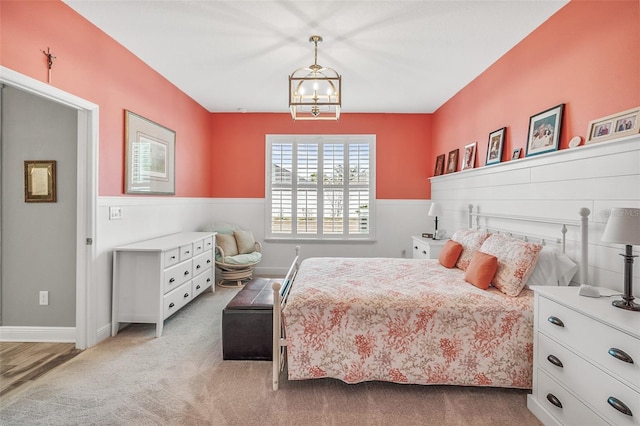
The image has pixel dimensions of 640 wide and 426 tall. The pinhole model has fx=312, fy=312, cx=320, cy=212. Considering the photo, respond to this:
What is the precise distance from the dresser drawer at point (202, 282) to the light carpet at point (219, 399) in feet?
3.88

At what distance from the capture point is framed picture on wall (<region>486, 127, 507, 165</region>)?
332 centimetres

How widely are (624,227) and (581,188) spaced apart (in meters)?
0.84

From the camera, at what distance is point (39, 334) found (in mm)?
2961

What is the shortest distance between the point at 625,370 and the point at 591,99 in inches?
72.1

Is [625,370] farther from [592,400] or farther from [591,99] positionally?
[591,99]

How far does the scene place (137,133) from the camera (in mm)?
3504

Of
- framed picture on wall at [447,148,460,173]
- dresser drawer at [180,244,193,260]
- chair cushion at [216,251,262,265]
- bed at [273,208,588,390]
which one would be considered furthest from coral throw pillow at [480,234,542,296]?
chair cushion at [216,251,262,265]

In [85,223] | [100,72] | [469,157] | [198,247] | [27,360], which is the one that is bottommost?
[27,360]

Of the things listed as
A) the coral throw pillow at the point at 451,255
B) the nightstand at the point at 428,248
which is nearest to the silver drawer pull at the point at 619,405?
the coral throw pillow at the point at 451,255

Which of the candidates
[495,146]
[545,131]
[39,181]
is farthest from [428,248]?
[39,181]

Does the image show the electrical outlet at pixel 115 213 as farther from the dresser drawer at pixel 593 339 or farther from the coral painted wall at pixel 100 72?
the dresser drawer at pixel 593 339

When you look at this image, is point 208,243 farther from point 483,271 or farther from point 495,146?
point 495,146

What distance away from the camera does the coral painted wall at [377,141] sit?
5.45 m

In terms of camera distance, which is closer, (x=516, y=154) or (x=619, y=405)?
(x=619, y=405)
